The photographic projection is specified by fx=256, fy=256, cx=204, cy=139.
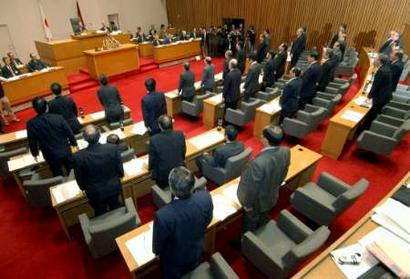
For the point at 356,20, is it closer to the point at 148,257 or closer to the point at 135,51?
the point at 135,51

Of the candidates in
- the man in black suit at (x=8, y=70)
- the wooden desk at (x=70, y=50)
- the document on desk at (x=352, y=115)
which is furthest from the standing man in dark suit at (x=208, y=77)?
the wooden desk at (x=70, y=50)

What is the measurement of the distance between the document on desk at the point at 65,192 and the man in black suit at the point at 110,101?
2284 mm

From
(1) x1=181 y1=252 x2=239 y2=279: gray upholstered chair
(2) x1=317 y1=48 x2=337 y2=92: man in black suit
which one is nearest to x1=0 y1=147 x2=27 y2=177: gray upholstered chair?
(1) x1=181 y1=252 x2=239 y2=279: gray upholstered chair

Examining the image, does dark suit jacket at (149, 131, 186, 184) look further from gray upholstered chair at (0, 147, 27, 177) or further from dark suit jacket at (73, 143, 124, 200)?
gray upholstered chair at (0, 147, 27, 177)

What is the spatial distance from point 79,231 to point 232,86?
4.25 metres

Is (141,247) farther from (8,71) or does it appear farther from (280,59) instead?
(8,71)

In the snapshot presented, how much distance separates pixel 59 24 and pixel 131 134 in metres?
10.8

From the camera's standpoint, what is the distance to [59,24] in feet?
40.8

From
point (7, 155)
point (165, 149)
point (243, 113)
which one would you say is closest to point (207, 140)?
point (165, 149)

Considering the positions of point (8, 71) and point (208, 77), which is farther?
point (8, 71)

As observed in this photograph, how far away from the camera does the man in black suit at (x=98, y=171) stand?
2945 mm

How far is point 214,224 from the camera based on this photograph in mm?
2898

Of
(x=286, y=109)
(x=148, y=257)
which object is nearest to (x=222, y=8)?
(x=286, y=109)

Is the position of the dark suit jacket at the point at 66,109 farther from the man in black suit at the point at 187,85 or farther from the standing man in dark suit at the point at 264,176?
the standing man in dark suit at the point at 264,176
